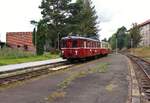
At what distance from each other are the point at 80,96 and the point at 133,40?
113214 millimetres

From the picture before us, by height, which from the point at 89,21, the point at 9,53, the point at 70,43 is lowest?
the point at 9,53

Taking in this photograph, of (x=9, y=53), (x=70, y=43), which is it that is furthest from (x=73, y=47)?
(x=9, y=53)

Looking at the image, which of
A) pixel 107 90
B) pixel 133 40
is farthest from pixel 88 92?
pixel 133 40

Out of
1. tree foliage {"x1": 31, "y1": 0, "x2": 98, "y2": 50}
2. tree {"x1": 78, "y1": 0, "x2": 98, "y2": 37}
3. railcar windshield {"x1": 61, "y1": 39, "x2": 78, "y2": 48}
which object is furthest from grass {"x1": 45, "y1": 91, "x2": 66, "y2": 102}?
tree {"x1": 78, "y1": 0, "x2": 98, "y2": 37}

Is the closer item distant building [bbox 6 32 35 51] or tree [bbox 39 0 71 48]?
tree [bbox 39 0 71 48]

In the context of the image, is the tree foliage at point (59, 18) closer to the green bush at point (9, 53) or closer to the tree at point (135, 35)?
the green bush at point (9, 53)

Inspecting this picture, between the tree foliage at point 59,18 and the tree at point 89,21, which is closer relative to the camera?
the tree foliage at point 59,18

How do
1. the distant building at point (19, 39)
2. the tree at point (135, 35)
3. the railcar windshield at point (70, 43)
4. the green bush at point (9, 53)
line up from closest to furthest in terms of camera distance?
the railcar windshield at point (70, 43) → the green bush at point (9, 53) → the distant building at point (19, 39) → the tree at point (135, 35)

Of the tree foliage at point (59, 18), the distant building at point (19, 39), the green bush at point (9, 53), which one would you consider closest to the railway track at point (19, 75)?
the green bush at point (9, 53)

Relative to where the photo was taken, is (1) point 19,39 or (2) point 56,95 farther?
(1) point 19,39

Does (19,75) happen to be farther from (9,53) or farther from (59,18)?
(59,18)

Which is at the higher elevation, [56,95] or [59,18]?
[59,18]

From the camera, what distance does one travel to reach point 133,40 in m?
125

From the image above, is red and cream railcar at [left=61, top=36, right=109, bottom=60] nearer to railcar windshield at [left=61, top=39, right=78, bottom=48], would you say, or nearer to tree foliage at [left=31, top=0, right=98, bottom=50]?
railcar windshield at [left=61, top=39, right=78, bottom=48]
